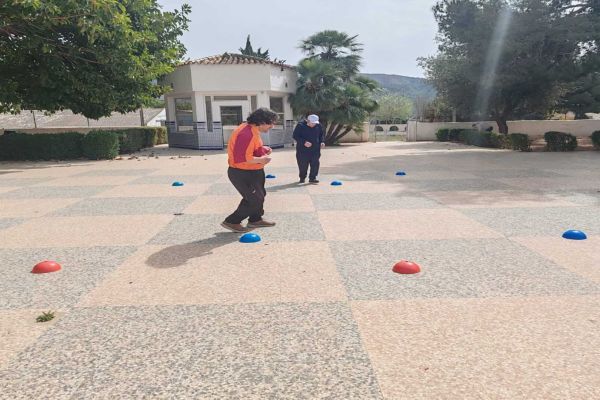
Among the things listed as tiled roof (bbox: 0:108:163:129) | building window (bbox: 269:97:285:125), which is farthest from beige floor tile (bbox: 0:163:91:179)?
tiled roof (bbox: 0:108:163:129)

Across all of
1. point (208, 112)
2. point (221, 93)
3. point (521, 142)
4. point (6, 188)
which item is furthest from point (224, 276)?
point (208, 112)

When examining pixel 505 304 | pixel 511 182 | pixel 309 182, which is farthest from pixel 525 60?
pixel 505 304

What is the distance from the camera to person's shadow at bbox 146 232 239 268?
4812mm

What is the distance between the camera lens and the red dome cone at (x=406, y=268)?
432 centimetres

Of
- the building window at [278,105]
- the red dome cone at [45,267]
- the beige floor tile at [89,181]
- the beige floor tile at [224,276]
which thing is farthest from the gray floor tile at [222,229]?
the building window at [278,105]

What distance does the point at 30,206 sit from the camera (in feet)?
27.3

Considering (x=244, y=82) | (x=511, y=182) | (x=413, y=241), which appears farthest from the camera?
(x=244, y=82)

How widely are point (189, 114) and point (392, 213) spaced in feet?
64.9

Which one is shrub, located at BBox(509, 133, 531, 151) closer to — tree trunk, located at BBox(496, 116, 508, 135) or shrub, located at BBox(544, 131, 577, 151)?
shrub, located at BBox(544, 131, 577, 151)

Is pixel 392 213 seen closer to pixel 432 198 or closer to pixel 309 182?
pixel 432 198

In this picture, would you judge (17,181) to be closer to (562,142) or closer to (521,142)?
(521,142)

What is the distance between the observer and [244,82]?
23.3m

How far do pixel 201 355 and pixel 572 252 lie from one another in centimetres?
414

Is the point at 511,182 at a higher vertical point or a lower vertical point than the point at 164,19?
lower
